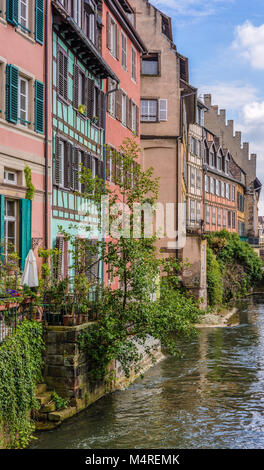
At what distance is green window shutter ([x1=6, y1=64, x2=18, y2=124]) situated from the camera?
14367mm

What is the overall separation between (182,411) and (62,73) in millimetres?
10144

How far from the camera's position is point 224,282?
41.7m

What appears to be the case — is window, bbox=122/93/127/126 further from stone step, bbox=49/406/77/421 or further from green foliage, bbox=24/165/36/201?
stone step, bbox=49/406/77/421

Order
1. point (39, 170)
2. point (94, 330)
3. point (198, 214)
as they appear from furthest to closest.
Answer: point (198, 214) → point (39, 170) → point (94, 330)

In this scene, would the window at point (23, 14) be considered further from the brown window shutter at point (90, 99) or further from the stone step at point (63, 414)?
the stone step at point (63, 414)

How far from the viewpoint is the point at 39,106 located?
52.7 ft

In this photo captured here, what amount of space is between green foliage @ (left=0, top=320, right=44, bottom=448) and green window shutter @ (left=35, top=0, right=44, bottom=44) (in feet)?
24.9

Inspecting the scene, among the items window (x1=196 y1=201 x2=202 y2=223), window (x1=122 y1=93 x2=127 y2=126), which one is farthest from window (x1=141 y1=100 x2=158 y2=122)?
window (x1=196 y1=201 x2=202 y2=223)

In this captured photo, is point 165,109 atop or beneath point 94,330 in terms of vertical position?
atop

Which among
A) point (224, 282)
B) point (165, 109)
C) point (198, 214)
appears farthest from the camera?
point (198, 214)

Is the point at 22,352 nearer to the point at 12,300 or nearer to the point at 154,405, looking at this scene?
the point at 12,300

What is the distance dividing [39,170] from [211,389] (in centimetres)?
809
